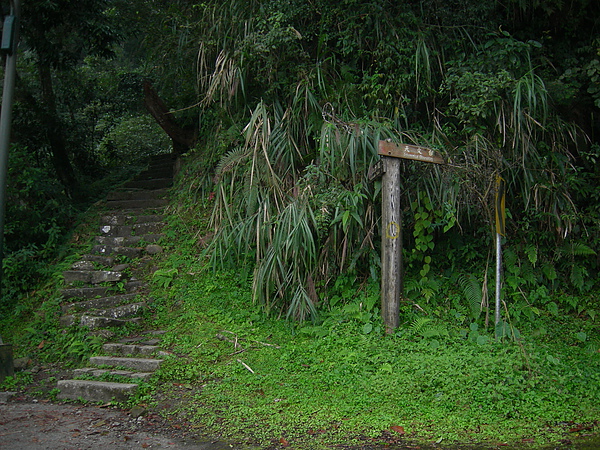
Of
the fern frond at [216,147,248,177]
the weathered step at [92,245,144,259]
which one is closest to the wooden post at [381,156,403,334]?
the fern frond at [216,147,248,177]

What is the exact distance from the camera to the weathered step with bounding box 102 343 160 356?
18.1 feet

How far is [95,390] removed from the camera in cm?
484

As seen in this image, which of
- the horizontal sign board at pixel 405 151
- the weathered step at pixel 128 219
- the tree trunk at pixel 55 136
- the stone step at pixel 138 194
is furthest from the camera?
the tree trunk at pixel 55 136

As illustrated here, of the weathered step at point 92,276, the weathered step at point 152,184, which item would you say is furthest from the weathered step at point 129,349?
the weathered step at point 152,184

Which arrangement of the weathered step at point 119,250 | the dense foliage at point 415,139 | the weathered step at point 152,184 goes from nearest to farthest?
1. the dense foliage at point 415,139
2. the weathered step at point 119,250
3. the weathered step at point 152,184

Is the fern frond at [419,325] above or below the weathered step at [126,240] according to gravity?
below

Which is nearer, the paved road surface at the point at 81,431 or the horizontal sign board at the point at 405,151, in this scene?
the paved road surface at the point at 81,431

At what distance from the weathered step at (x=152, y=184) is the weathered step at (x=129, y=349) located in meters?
4.41

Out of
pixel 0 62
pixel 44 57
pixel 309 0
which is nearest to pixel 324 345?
pixel 309 0

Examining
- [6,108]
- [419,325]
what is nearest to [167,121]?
[6,108]

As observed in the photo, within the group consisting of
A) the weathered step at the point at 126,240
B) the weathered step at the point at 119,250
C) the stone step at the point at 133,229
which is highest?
the stone step at the point at 133,229

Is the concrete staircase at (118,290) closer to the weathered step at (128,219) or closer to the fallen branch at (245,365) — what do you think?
the weathered step at (128,219)

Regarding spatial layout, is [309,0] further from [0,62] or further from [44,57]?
[0,62]

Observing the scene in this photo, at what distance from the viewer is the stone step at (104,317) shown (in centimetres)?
608
